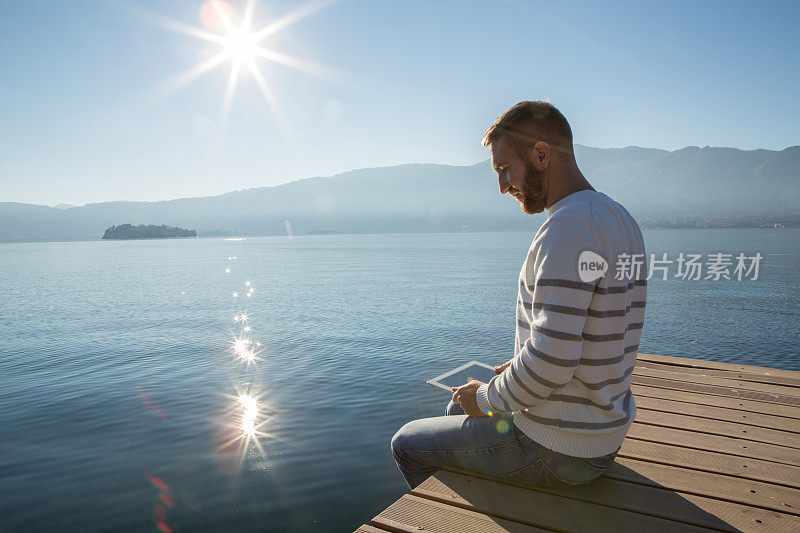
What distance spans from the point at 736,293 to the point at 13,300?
1813 inches

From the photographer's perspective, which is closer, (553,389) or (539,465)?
(553,389)

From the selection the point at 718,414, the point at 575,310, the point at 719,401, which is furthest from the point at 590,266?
the point at 719,401

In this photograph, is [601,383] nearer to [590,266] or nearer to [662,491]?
[590,266]

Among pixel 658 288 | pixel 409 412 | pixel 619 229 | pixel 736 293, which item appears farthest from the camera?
pixel 658 288

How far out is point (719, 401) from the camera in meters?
5.89

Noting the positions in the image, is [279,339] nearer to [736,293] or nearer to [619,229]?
[619,229]

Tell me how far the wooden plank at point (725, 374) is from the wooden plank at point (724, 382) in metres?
0.11

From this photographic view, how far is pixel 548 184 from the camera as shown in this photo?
9.68 ft

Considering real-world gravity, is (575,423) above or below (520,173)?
below

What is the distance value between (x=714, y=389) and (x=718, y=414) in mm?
1135

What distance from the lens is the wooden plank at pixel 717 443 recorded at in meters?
4.31

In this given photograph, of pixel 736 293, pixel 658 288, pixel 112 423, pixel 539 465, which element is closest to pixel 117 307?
pixel 112 423

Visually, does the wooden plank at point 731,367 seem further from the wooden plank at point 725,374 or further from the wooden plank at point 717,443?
the wooden plank at point 717,443

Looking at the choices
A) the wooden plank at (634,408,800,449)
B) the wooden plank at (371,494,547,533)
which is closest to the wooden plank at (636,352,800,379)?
the wooden plank at (634,408,800,449)
